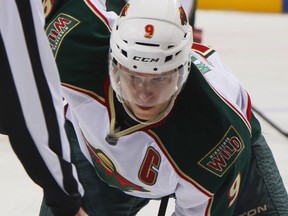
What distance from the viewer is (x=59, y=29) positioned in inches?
68.7

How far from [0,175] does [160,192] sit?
3.17ft

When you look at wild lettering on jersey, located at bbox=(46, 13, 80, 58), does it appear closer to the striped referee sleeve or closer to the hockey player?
the hockey player

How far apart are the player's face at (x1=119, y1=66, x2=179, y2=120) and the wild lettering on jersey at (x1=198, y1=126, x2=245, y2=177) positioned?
161 mm

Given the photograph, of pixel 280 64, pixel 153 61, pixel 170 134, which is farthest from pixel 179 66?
pixel 280 64

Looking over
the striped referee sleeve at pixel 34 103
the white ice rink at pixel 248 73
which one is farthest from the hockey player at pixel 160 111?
the white ice rink at pixel 248 73

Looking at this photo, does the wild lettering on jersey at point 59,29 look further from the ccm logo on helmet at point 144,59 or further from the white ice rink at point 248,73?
the white ice rink at point 248,73

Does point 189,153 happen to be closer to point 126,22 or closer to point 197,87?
point 197,87

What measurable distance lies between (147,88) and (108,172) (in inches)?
13.6

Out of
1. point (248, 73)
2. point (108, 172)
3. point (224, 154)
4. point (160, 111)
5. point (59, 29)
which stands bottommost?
point (248, 73)

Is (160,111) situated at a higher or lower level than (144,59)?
lower

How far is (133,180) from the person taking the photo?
1.82m

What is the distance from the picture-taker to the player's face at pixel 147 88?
1.60m

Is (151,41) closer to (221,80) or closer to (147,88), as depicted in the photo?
(147,88)

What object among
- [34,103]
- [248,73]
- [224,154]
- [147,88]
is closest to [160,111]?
[147,88]
